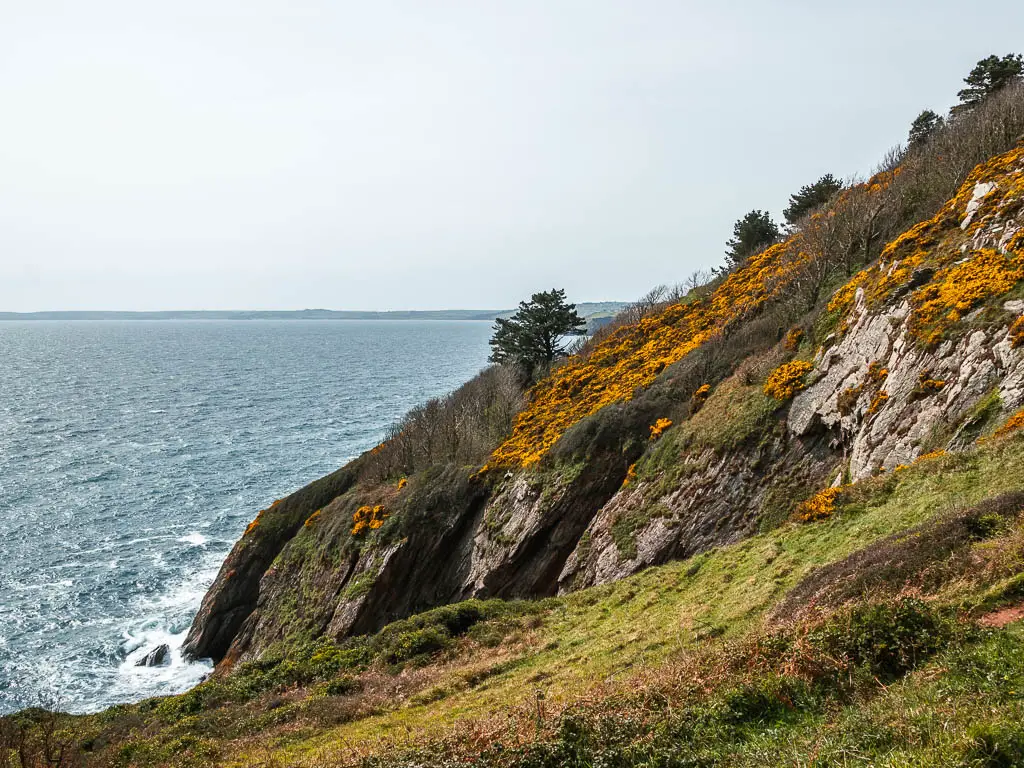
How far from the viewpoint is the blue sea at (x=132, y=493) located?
33.4 meters

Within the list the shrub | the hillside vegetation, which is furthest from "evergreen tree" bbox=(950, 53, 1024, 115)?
the shrub

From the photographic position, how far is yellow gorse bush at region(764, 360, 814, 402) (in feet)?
86.3

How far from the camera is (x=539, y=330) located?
6056 cm

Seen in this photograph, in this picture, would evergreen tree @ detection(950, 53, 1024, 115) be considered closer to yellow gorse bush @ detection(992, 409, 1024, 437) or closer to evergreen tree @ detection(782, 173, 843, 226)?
evergreen tree @ detection(782, 173, 843, 226)

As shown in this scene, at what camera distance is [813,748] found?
7008 mm

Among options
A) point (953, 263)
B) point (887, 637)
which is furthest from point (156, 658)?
point (953, 263)

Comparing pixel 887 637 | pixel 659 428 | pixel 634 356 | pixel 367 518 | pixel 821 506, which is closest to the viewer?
pixel 887 637

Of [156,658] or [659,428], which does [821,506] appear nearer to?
[659,428]

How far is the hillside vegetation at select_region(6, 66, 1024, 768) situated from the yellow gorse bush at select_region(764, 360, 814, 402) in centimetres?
15

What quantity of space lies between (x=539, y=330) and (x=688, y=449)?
34230 millimetres

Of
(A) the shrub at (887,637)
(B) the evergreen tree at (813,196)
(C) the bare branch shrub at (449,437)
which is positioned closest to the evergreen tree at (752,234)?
(B) the evergreen tree at (813,196)

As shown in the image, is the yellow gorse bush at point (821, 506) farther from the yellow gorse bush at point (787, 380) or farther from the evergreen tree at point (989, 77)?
the evergreen tree at point (989, 77)

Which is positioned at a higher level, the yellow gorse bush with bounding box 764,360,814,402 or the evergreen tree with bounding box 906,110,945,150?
the evergreen tree with bounding box 906,110,945,150

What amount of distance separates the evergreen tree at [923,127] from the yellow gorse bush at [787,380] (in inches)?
1680
